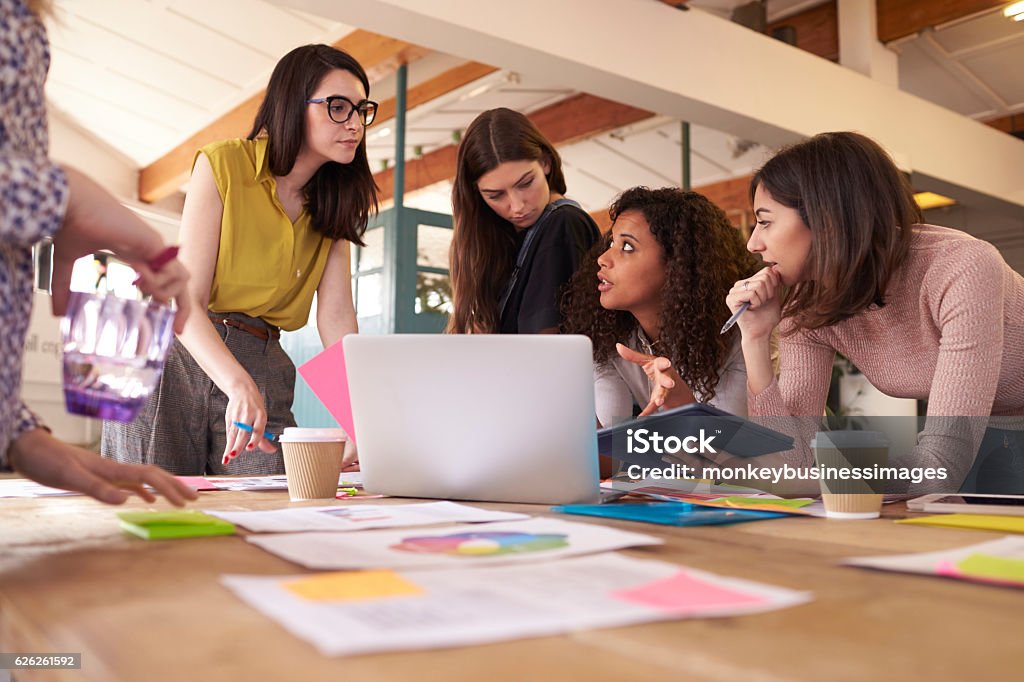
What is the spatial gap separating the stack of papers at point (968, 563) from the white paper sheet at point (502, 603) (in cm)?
12

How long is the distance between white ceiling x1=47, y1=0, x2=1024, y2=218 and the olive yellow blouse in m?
2.40

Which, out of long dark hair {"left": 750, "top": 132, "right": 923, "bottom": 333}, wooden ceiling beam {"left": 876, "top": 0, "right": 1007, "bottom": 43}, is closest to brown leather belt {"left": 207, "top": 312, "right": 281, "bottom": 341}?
long dark hair {"left": 750, "top": 132, "right": 923, "bottom": 333}

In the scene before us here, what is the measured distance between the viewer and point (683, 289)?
71.9 inches

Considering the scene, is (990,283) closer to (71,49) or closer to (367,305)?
(367,305)

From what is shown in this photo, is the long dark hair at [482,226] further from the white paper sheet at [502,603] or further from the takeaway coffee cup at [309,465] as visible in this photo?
the white paper sheet at [502,603]

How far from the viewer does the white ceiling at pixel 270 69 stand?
4332 millimetres

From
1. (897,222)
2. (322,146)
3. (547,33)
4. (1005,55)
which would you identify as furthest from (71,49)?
(1005,55)

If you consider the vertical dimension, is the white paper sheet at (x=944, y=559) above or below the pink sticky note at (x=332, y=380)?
below

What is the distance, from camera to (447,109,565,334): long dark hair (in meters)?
2.02

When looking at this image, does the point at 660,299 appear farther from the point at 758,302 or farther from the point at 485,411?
the point at 485,411

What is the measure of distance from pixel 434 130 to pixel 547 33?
2.31m

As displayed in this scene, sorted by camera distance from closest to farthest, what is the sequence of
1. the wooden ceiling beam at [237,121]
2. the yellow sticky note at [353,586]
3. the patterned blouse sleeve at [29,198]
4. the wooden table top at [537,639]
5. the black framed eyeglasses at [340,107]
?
the wooden table top at [537,639]
the yellow sticky note at [353,586]
the patterned blouse sleeve at [29,198]
the black framed eyeglasses at [340,107]
the wooden ceiling beam at [237,121]

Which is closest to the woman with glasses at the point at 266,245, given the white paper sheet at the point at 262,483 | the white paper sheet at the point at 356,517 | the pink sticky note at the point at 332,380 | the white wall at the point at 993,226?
the white paper sheet at the point at 262,483

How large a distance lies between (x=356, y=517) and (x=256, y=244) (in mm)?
993
